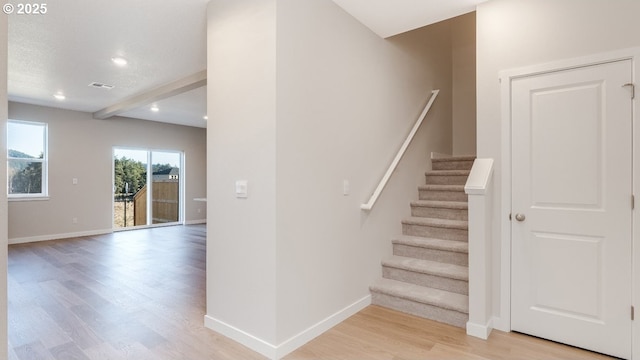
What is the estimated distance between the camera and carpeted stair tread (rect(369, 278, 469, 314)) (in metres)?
2.57

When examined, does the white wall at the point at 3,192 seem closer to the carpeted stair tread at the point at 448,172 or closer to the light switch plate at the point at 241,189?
the light switch plate at the point at 241,189

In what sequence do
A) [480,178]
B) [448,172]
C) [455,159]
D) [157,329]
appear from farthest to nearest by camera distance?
[455,159] < [448,172] < [157,329] < [480,178]

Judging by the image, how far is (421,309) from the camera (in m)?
2.71

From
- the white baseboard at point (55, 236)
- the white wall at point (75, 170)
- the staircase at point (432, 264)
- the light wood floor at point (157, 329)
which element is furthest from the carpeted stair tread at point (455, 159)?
the white baseboard at point (55, 236)

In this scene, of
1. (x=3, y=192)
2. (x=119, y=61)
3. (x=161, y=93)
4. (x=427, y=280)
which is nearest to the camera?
(x=3, y=192)

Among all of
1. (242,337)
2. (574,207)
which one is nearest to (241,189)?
(242,337)

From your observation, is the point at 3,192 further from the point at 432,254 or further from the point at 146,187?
the point at 146,187

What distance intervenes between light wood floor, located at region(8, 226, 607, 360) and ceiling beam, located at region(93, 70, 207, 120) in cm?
258

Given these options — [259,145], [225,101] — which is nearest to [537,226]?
[259,145]

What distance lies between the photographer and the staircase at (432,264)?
2.67m

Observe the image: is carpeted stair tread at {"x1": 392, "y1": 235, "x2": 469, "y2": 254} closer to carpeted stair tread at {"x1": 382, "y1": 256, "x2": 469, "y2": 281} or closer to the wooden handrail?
carpeted stair tread at {"x1": 382, "y1": 256, "x2": 469, "y2": 281}

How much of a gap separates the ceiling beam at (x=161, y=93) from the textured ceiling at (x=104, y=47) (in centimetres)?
9

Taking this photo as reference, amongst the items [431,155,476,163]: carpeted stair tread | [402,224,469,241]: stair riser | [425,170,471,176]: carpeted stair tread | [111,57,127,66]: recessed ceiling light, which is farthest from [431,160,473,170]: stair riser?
[111,57,127,66]: recessed ceiling light

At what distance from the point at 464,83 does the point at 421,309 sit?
3.81 metres
